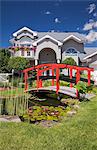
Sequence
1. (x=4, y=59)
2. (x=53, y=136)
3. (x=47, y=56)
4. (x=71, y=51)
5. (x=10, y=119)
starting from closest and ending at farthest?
1. (x=53, y=136)
2. (x=10, y=119)
3. (x=4, y=59)
4. (x=71, y=51)
5. (x=47, y=56)

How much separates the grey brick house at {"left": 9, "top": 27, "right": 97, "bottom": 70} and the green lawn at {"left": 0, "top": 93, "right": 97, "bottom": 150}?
23029mm

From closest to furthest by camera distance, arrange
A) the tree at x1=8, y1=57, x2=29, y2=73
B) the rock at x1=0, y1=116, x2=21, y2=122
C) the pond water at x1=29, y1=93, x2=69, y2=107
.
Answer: the rock at x1=0, y1=116, x2=21, y2=122
the pond water at x1=29, y1=93, x2=69, y2=107
the tree at x1=8, y1=57, x2=29, y2=73

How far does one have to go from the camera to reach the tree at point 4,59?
2803 cm

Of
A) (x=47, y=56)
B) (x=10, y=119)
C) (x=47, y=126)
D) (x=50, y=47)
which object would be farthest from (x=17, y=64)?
(x=47, y=126)

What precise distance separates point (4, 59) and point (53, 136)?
24257 mm

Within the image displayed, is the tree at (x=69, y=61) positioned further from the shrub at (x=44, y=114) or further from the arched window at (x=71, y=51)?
the shrub at (x=44, y=114)

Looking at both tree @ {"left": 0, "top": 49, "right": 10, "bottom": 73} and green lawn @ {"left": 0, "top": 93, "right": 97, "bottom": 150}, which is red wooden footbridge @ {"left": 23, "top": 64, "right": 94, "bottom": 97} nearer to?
green lawn @ {"left": 0, "top": 93, "right": 97, "bottom": 150}

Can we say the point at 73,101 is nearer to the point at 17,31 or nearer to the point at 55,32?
the point at 17,31

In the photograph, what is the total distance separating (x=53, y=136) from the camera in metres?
5.93

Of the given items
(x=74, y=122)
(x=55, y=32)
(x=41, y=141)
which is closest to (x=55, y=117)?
(x=74, y=122)

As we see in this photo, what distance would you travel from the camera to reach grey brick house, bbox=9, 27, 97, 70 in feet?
99.3

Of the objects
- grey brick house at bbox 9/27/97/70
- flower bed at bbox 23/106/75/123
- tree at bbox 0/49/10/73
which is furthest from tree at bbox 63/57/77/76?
flower bed at bbox 23/106/75/123

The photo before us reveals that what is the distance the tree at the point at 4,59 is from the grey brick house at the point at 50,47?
734 millimetres

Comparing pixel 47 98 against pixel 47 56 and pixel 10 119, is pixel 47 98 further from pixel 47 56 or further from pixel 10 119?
pixel 47 56
